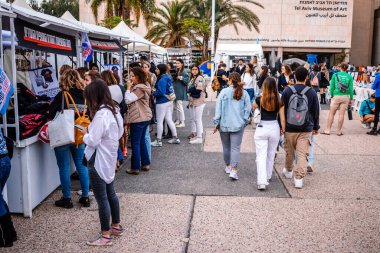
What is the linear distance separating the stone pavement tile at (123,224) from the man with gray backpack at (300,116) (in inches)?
70.4

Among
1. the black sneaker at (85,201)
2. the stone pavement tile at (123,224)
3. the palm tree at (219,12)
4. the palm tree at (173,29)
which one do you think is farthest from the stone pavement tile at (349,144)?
the palm tree at (173,29)

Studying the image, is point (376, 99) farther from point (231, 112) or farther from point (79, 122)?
point (79, 122)

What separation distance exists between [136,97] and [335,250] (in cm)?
387

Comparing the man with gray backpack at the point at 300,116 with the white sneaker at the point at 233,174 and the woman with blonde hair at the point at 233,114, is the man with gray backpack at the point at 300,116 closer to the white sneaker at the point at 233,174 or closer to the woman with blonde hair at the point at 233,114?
the woman with blonde hair at the point at 233,114

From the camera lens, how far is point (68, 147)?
17.7 ft

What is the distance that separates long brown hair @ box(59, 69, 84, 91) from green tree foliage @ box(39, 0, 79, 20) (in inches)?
1844

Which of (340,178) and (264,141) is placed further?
(340,178)

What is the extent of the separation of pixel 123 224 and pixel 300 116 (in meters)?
2.98

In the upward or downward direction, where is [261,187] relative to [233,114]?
downward

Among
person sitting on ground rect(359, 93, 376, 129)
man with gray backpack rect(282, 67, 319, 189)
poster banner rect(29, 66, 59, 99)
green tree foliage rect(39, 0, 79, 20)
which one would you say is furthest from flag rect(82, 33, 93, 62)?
green tree foliage rect(39, 0, 79, 20)

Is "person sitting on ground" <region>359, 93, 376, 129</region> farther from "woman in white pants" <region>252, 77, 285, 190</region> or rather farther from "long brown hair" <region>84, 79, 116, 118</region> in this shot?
"long brown hair" <region>84, 79, 116, 118</region>

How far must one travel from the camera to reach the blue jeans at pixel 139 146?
704 cm

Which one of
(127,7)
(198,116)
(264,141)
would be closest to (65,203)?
(264,141)

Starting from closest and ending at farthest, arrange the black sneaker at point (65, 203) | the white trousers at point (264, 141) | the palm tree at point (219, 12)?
the black sneaker at point (65, 203) → the white trousers at point (264, 141) → the palm tree at point (219, 12)
